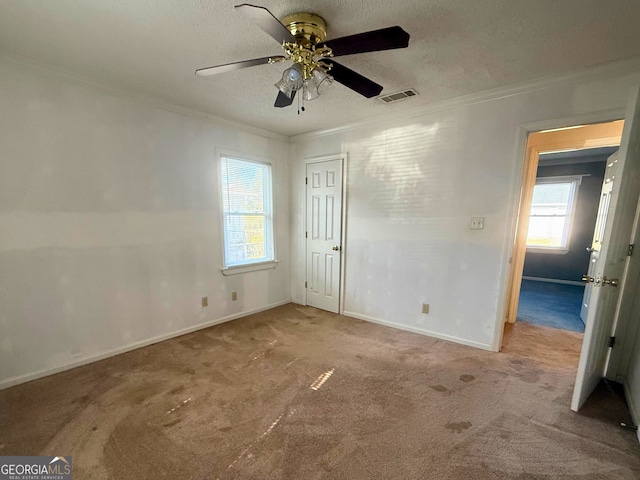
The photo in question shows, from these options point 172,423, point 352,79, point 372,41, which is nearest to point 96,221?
point 172,423

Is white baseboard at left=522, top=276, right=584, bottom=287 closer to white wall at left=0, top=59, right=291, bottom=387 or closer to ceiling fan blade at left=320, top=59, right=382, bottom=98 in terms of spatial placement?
ceiling fan blade at left=320, top=59, right=382, bottom=98

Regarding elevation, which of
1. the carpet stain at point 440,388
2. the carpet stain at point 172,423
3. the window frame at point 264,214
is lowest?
the carpet stain at point 172,423

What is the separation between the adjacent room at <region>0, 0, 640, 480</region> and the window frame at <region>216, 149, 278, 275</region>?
0.04m

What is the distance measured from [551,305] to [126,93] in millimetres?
6275

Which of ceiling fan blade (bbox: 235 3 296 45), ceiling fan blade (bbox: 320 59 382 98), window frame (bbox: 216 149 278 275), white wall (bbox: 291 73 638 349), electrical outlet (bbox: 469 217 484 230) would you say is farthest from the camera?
window frame (bbox: 216 149 278 275)

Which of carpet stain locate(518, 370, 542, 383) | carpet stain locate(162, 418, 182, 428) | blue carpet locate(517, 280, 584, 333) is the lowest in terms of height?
blue carpet locate(517, 280, 584, 333)

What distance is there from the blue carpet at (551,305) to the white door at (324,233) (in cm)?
263

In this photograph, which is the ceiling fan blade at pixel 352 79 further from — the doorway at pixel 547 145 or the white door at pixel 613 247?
the doorway at pixel 547 145

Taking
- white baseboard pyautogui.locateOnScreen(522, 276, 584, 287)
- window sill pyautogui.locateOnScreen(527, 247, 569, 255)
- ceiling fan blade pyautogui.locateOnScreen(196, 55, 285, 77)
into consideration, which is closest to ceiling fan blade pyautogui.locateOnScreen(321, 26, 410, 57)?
ceiling fan blade pyautogui.locateOnScreen(196, 55, 285, 77)

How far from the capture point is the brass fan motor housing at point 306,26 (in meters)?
1.48

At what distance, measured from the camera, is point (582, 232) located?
17.8 ft

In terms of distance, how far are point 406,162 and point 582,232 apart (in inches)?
200

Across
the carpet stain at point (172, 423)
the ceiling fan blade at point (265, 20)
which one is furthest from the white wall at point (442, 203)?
the carpet stain at point (172, 423)

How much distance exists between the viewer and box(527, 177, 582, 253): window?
215 inches
